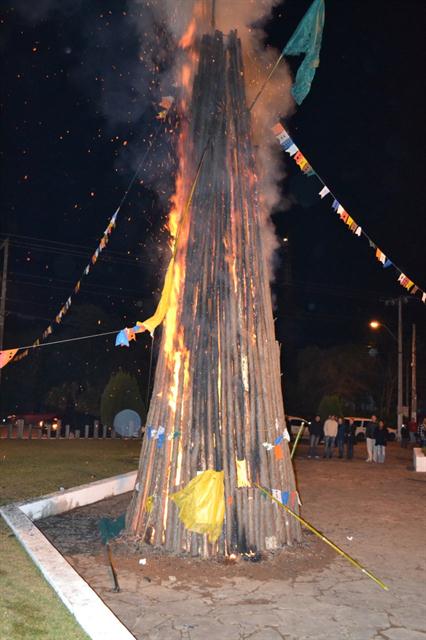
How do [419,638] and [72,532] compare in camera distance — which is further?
[72,532]

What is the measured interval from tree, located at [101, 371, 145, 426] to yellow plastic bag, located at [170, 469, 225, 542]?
1783 cm

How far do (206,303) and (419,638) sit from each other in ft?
13.5

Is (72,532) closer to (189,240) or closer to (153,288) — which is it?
(189,240)

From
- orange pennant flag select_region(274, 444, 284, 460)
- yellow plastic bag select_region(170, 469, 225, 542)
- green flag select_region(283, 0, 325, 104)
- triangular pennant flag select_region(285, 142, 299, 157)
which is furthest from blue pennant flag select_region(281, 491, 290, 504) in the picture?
green flag select_region(283, 0, 325, 104)

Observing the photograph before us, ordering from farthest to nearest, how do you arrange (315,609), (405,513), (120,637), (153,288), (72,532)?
1. (153,288)
2. (405,513)
3. (72,532)
4. (315,609)
5. (120,637)

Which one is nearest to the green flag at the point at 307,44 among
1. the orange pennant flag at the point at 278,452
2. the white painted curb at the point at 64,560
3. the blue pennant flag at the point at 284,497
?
the orange pennant flag at the point at 278,452

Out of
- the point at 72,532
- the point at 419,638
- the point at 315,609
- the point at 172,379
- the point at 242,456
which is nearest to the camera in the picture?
the point at 419,638

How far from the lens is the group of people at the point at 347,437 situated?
17.0m

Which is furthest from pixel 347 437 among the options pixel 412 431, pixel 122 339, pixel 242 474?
pixel 122 339

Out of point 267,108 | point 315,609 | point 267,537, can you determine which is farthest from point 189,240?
point 315,609

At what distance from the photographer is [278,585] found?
19.9 feet

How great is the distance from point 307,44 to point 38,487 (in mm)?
8284

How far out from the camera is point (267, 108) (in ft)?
27.4

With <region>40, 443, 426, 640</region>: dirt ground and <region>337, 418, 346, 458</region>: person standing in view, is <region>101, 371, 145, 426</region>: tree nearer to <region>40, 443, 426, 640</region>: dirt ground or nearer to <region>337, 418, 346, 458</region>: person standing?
<region>337, 418, 346, 458</region>: person standing
